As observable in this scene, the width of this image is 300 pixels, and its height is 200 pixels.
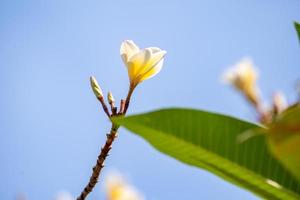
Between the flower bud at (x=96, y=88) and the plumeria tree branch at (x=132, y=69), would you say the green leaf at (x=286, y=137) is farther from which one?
the flower bud at (x=96, y=88)

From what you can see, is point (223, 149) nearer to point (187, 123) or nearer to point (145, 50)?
point (187, 123)

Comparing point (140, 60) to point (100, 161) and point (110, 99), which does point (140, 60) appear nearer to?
point (110, 99)

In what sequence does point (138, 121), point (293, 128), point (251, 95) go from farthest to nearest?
point (251, 95), point (138, 121), point (293, 128)

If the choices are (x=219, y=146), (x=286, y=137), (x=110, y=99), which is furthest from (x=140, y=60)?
(x=286, y=137)

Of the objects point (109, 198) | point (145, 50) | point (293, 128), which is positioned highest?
point (293, 128)

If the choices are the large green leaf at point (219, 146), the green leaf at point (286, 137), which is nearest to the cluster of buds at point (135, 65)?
the large green leaf at point (219, 146)

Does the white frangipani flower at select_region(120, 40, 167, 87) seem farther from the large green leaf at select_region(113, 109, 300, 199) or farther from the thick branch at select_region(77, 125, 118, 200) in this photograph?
the large green leaf at select_region(113, 109, 300, 199)

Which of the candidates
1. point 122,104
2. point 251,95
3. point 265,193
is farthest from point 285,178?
point 251,95

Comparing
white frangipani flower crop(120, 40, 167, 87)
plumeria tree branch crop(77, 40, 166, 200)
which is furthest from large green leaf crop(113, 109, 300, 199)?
→ white frangipani flower crop(120, 40, 167, 87)
